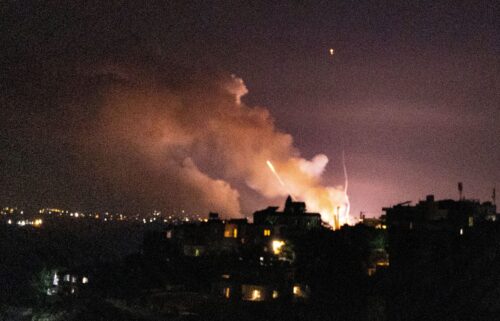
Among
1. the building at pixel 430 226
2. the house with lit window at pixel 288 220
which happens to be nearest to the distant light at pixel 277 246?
the house with lit window at pixel 288 220

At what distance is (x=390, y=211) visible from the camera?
34969 millimetres

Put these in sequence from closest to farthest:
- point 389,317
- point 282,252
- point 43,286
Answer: point 389,317, point 282,252, point 43,286

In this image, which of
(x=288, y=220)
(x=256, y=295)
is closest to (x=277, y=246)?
(x=288, y=220)

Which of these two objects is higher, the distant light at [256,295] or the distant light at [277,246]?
the distant light at [277,246]

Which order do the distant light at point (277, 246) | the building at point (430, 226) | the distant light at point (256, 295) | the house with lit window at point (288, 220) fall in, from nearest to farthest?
the building at point (430, 226) < the distant light at point (256, 295) < the distant light at point (277, 246) < the house with lit window at point (288, 220)

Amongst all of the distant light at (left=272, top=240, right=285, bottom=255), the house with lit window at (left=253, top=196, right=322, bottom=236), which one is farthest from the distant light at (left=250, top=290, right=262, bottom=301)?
the house with lit window at (left=253, top=196, right=322, bottom=236)

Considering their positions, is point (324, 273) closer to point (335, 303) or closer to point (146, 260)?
point (335, 303)

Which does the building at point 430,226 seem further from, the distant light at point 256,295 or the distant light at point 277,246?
the distant light at point 277,246

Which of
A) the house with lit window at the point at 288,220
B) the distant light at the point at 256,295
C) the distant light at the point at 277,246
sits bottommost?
the distant light at the point at 256,295

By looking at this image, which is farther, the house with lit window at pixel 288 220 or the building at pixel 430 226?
the house with lit window at pixel 288 220

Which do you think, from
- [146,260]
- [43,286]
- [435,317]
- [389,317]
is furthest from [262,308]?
[43,286]

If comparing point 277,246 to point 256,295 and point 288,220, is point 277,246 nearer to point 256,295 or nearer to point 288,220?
point 288,220

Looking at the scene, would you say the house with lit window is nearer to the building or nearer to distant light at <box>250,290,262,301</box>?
the building

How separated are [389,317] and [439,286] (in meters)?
2.50
